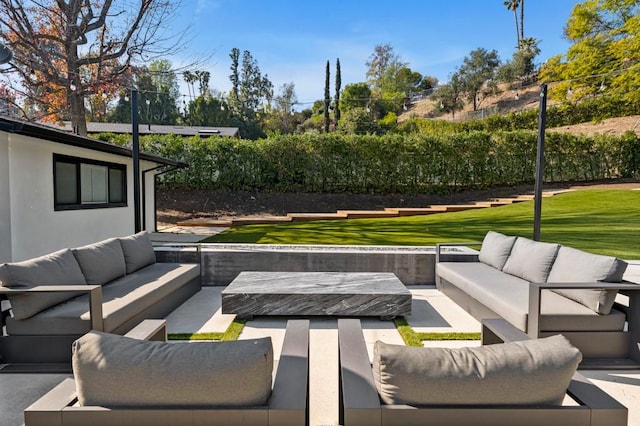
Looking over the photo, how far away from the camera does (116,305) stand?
349 centimetres

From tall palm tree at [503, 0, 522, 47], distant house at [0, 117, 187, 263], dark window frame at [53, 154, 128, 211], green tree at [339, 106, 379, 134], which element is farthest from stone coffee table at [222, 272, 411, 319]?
tall palm tree at [503, 0, 522, 47]

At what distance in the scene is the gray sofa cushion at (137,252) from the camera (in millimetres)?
4855

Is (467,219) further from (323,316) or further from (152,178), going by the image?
(152,178)

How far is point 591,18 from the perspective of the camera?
53.1 feet

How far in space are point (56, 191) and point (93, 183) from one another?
137 centimetres

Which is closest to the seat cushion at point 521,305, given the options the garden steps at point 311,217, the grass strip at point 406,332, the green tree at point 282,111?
the grass strip at point 406,332

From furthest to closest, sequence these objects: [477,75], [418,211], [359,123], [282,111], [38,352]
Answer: [282,111] → [477,75] → [359,123] → [418,211] → [38,352]

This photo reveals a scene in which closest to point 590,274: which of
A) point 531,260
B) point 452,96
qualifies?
point 531,260

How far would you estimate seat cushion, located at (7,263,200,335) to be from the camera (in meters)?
3.11

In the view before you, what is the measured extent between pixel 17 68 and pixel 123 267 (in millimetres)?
10588

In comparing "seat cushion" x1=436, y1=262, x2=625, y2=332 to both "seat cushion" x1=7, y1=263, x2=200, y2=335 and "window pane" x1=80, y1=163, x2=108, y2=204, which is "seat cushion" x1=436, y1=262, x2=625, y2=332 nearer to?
"seat cushion" x1=7, y1=263, x2=200, y2=335

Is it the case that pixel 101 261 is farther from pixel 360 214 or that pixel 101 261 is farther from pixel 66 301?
pixel 360 214

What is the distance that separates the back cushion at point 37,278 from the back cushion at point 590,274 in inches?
180

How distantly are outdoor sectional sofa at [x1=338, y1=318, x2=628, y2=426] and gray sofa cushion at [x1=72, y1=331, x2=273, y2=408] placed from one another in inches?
15.2
